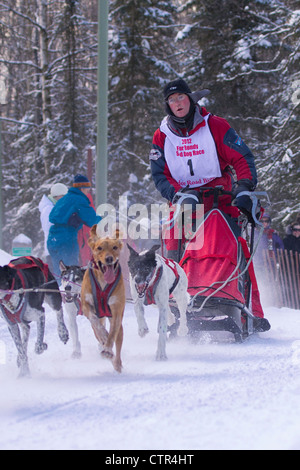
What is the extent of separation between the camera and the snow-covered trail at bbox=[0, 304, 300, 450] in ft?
7.45

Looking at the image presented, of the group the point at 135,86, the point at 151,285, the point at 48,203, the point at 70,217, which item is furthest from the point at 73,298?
the point at 135,86

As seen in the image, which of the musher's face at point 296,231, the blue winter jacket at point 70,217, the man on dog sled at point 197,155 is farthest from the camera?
the musher's face at point 296,231

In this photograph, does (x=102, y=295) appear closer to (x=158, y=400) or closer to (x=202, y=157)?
(x=158, y=400)

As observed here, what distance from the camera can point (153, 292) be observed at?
4.08 m

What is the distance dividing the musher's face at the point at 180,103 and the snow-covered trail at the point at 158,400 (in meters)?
1.88

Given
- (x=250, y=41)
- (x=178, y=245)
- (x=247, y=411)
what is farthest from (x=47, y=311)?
(x=250, y=41)

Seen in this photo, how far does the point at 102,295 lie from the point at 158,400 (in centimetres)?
90

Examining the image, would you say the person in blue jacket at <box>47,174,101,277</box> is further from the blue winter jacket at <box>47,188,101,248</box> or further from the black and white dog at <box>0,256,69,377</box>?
the black and white dog at <box>0,256,69,377</box>

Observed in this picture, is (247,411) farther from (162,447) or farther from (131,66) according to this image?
(131,66)

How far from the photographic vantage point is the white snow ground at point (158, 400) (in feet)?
7.43

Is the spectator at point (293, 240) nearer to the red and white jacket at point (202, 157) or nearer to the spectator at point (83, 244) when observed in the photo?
the spectator at point (83, 244)

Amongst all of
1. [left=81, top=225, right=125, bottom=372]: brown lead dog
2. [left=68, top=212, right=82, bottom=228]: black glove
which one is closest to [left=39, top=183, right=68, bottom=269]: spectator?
[left=68, top=212, right=82, bottom=228]: black glove

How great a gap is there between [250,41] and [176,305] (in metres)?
12.5

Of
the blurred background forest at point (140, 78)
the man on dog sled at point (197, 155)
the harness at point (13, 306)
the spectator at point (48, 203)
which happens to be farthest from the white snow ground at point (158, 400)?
the blurred background forest at point (140, 78)
